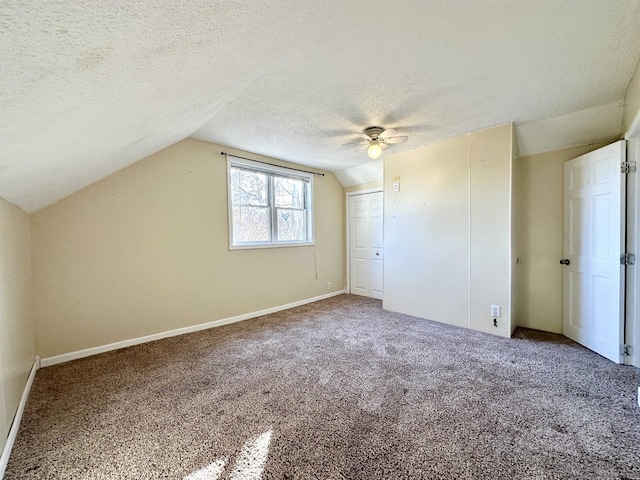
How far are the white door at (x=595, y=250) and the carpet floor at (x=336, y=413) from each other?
0.93ft

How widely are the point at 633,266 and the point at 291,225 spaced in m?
4.05

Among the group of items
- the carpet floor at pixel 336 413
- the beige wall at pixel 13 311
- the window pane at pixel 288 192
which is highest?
the window pane at pixel 288 192

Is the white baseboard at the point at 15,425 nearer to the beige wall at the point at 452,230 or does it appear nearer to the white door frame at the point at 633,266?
the beige wall at the point at 452,230

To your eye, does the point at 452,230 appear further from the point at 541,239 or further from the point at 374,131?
the point at 374,131

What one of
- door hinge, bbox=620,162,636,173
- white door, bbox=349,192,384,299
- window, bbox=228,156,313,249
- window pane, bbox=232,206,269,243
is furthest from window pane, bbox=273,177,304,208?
door hinge, bbox=620,162,636,173

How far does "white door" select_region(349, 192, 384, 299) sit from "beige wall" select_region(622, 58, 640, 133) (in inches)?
123

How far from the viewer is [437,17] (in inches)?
58.7

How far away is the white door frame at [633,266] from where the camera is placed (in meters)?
2.36

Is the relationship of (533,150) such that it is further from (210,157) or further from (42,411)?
(42,411)

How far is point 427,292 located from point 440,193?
1.38m

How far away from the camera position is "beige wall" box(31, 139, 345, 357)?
2.64m

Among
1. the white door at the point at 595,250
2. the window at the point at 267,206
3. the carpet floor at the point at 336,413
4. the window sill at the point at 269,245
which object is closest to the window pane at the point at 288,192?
the window at the point at 267,206

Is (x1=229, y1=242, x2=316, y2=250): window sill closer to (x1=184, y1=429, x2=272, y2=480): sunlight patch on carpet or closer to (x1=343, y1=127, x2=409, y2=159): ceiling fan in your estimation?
(x1=343, y1=127, x2=409, y2=159): ceiling fan

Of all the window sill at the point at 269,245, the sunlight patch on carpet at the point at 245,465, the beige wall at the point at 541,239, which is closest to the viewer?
the sunlight patch on carpet at the point at 245,465
